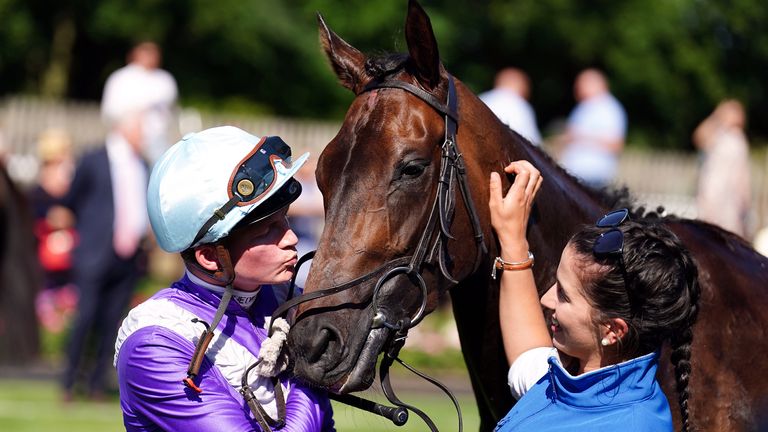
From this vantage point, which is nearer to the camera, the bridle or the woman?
the woman

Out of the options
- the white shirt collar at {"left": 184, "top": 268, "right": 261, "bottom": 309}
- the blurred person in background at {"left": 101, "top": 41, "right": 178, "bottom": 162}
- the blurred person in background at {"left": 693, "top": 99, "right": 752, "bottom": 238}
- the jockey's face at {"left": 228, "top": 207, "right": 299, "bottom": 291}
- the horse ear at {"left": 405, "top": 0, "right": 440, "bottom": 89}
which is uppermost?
the blurred person in background at {"left": 693, "top": 99, "right": 752, "bottom": 238}

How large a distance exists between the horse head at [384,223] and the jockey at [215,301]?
0.40 feet

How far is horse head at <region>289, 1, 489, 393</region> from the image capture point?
2939 mm

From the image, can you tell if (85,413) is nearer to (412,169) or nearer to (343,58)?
(343,58)

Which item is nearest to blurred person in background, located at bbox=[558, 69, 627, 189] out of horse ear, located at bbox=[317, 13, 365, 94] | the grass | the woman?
the grass

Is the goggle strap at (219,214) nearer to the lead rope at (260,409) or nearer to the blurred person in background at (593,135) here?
the lead rope at (260,409)

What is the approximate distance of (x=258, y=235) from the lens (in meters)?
2.99

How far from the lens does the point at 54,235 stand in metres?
13.1

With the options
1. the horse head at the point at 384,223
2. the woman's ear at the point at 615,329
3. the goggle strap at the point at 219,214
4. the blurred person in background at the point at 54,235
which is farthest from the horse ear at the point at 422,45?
the blurred person in background at the point at 54,235

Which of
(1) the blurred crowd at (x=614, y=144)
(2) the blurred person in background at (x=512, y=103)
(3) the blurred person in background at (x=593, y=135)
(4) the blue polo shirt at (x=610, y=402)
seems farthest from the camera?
(3) the blurred person in background at (x=593, y=135)

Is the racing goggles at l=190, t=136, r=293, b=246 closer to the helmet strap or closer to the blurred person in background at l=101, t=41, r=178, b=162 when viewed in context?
the helmet strap

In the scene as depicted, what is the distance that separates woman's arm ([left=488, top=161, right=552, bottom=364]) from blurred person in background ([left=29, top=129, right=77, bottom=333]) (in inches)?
402

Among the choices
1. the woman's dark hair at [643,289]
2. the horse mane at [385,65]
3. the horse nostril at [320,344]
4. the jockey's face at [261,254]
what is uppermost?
the horse mane at [385,65]

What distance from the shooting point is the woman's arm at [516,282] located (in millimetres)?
3246
